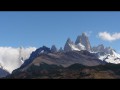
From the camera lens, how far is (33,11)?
9.59 feet
